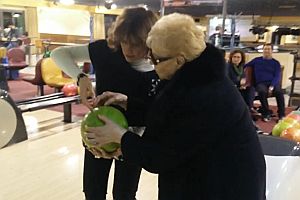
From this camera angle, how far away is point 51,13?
15.3m

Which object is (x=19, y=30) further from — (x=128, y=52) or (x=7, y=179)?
(x=128, y=52)

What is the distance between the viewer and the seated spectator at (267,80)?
5.80m

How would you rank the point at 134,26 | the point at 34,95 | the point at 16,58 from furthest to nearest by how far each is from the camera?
1. the point at 16,58
2. the point at 34,95
3. the point at 134,26

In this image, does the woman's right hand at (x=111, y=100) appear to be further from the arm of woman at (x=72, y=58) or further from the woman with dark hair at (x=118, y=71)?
the arm of woman at (x=72, y=58)

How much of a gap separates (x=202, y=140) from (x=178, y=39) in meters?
0.31

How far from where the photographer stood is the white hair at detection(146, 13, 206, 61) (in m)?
1.07

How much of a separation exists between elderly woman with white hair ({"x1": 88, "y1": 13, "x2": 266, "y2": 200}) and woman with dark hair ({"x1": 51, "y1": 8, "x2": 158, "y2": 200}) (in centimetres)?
33

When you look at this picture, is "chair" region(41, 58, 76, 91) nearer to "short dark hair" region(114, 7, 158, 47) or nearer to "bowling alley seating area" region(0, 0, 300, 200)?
"bowling alley seating area" region(0, 0, 300, 200)

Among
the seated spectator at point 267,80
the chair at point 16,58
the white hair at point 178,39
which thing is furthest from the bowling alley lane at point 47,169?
the chair at point 16,58

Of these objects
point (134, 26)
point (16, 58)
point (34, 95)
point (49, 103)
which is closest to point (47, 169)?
point (49, 103)

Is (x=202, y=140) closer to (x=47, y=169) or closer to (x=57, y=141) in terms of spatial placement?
(x=47, y=169)

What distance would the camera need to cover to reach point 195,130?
1.04 metres

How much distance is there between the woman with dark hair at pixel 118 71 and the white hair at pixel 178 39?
45 cm

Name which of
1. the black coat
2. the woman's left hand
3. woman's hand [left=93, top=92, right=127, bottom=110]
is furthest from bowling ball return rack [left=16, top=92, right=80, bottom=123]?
the black coat
